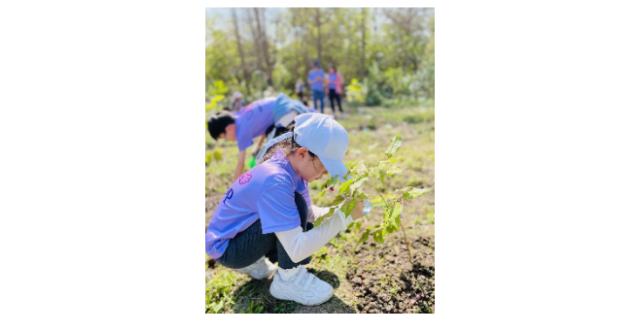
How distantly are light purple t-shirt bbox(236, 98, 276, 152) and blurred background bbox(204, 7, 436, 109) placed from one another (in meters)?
9.33

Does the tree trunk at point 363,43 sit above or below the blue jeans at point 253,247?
above

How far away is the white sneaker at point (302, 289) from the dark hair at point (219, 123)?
1.56 meters

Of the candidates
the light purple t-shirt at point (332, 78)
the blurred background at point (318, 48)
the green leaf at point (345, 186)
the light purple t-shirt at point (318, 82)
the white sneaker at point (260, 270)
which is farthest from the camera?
the blurred background at point (318, 48)

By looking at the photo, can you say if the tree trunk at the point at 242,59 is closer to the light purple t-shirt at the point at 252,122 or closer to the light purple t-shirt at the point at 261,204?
the light purple t-shirt at the point at 252,122

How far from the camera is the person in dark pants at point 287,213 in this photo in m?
1.62

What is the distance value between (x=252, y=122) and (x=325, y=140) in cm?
168

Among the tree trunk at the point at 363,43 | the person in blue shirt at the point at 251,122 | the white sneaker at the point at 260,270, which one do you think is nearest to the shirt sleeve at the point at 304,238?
the white sneaker at the point at 260,270

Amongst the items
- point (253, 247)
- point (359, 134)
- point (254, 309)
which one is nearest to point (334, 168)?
point (253, 247)

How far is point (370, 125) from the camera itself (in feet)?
23.2

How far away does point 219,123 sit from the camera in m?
3.00

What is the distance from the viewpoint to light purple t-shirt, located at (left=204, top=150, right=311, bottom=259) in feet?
5.22

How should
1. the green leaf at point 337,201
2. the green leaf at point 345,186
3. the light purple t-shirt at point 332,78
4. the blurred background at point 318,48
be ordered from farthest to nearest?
the blurred background at point 318,48 → the light purple t-shirt at point 332,78 → the green leaf at point 337,201 → the green leaf at point 345,186

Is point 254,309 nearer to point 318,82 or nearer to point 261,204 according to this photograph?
point 261,204

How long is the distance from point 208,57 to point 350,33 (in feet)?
22.0
